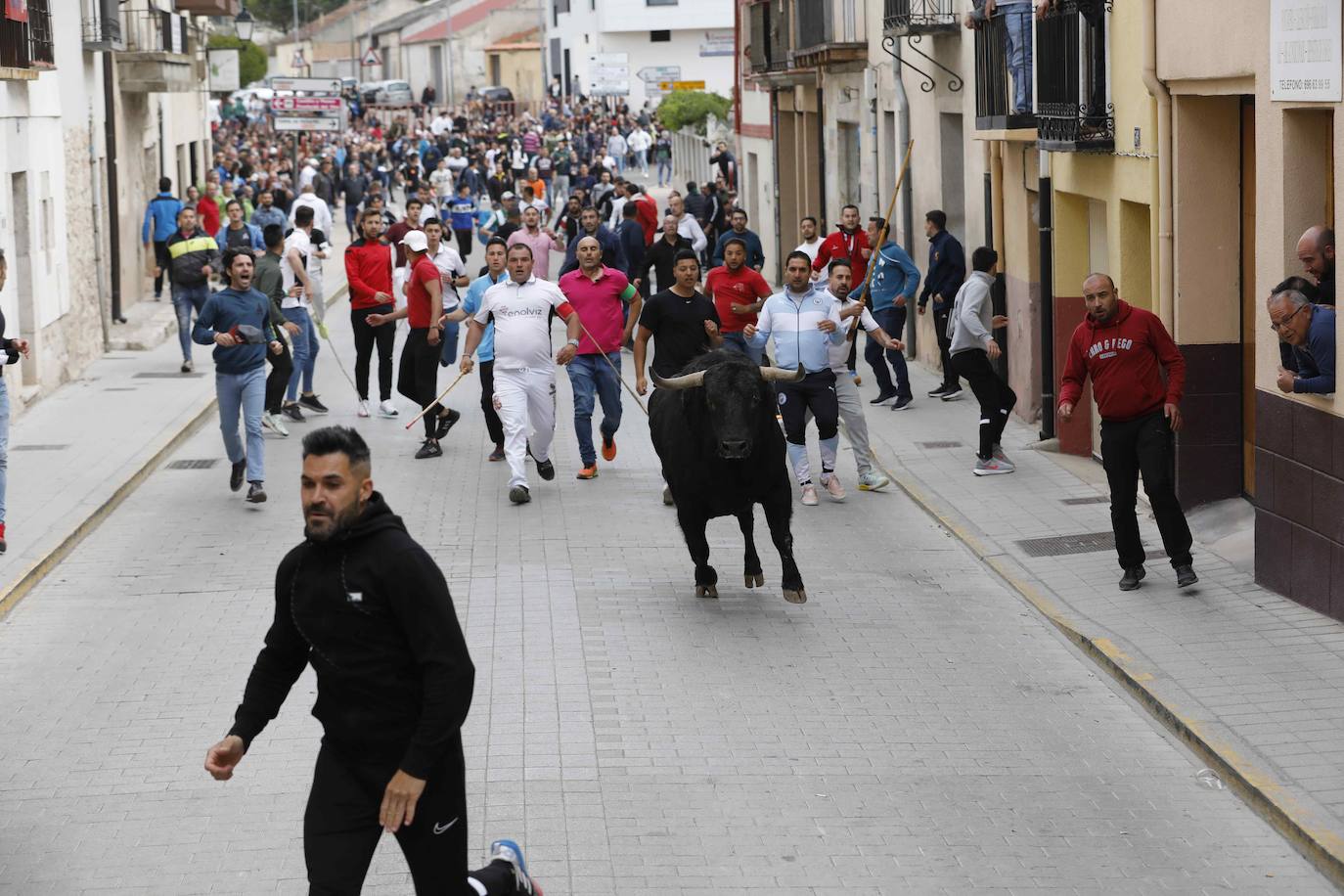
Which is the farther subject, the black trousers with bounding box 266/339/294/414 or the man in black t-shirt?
the black trousers with bounding box 266/339/294/414

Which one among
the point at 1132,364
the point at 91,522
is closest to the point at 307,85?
the point at 91,522

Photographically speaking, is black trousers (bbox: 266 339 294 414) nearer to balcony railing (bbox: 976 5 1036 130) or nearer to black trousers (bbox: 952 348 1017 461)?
black trousers (bbox: 952 348 1017 461)

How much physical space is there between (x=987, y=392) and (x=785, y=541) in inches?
182

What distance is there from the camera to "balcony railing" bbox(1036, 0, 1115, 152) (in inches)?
615

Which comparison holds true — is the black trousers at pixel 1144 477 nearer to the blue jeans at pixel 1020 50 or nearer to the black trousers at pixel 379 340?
the blue jeans at pixel 1020 50

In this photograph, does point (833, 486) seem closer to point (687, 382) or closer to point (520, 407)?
point (520, 407)

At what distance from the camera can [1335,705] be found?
29.7 ft

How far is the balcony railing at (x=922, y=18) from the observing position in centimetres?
2153

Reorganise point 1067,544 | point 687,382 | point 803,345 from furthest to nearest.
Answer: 1. point 803,345
2. point 1067,544
3. point 687,382

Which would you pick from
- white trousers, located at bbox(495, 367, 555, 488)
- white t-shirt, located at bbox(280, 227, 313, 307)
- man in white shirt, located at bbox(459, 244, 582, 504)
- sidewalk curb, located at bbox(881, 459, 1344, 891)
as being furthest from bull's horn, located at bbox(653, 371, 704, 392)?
white t-shirt, located at bbox(280, 227, 313, 307)

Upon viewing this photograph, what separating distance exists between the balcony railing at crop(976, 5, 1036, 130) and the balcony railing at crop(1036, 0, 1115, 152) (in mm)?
424

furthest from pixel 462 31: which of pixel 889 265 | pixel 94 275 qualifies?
pixel 889 265

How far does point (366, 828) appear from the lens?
5.70m

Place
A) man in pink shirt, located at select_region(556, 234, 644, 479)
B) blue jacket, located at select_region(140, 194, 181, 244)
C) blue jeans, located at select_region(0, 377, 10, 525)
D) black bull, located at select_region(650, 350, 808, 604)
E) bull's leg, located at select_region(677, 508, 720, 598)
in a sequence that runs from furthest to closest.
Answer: blue jacket, located at select_region(140, 194, 181, 244), man in pink shirt, located at select_region(556, 234, 644, 479), blue jeans, located at select_region(0, 377, 10, 525), bull's leg, located at select_region(677, 508, 720, 598), black bull, located at select_region(650, 350, 808, 604)
